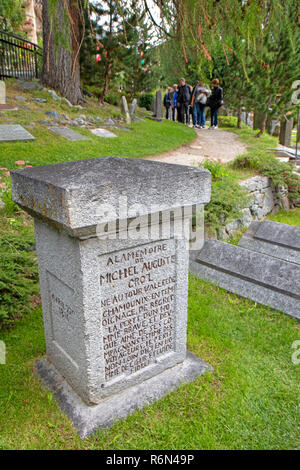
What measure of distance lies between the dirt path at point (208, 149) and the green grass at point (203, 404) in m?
5.18

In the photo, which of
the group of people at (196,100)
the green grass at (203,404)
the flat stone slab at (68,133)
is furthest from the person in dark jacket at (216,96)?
the green grass at (203,404)

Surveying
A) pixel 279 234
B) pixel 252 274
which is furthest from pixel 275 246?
pixel 252 274

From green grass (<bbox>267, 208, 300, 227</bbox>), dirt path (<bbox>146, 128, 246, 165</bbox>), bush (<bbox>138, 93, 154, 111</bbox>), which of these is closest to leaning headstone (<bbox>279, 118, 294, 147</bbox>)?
dirt path (<bbox>146, 128, 246, 165</bbox>)

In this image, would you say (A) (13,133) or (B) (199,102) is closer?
(A) (13,133)

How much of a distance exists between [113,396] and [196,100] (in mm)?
12395

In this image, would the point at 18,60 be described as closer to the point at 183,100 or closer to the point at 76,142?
the point at 183,100

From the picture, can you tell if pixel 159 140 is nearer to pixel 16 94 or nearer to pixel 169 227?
pixel 16 94

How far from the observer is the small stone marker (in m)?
8.02

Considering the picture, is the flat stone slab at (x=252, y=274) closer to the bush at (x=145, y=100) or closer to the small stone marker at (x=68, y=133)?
the small stone marker at (x=68, y=133)

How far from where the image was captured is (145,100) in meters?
17.4

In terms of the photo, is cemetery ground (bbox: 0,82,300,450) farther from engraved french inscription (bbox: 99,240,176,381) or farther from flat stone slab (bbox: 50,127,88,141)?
flat stone slab (bbox: 50,127,88,141)
